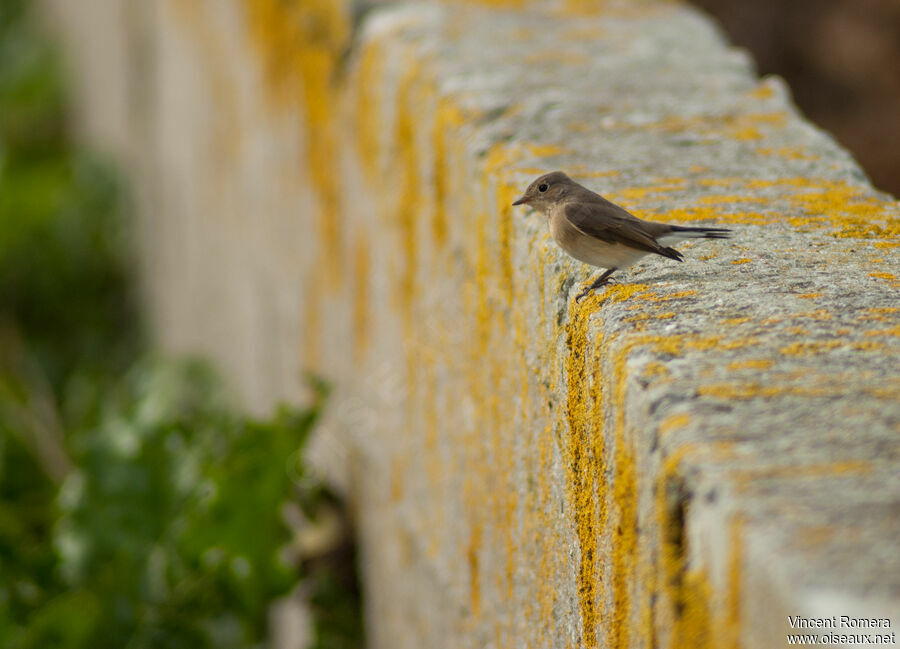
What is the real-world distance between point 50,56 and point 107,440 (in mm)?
8458

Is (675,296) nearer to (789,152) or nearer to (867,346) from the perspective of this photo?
(867,346)

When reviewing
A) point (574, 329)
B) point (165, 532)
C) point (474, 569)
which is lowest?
point (165, 532)

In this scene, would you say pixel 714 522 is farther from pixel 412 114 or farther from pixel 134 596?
pixel 134 596

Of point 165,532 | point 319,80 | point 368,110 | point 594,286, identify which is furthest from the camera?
point 319,80

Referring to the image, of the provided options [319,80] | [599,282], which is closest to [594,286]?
[599,282]

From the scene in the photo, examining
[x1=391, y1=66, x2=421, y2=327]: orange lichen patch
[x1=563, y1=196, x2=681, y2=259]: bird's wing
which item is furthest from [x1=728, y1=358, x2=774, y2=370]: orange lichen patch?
[x1=391, y1=66, x2=421, y2=327]: orange lichen patch

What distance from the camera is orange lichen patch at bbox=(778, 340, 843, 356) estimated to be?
124 centimetres

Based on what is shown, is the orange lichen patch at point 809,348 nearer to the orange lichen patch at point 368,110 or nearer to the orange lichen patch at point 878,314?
the orange lichen patch at point 878,314

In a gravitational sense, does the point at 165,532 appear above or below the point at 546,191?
below

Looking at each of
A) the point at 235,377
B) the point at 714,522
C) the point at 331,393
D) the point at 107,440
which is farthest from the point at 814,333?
the point at 235,377

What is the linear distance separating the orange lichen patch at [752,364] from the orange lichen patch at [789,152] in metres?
0.85

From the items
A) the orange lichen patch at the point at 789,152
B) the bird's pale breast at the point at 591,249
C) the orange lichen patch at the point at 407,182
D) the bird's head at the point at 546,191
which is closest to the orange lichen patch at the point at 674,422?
the bird's pale breast at the point at 591,249

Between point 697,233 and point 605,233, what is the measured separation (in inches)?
6.2

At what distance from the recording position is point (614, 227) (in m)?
1.54
